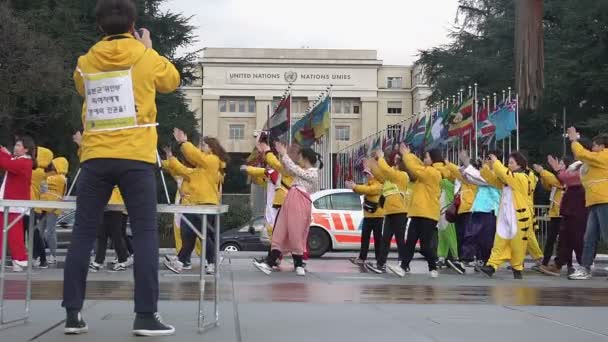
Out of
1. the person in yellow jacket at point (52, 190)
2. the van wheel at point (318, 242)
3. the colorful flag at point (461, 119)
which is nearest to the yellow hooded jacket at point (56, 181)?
the person in yellow jacket at point (52, 190)

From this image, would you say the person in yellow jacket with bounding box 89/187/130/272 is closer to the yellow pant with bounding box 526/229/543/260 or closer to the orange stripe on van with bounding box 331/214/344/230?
the yellow pant with bounding box 526/229/543/260

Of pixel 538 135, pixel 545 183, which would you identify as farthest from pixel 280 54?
pixel 545 183

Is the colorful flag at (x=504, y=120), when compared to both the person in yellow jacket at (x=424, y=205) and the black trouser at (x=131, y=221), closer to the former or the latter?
the person in yellow jacket at (x=424, y=205)

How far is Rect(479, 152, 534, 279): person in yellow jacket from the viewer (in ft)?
40.8

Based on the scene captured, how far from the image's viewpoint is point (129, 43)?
5.78 m

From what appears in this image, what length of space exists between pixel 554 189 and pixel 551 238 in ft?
2.66

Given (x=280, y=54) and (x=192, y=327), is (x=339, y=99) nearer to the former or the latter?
(x=280, y=54)

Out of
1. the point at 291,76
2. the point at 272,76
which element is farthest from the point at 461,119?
the point at 272,76

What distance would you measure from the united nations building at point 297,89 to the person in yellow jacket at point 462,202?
75.9 metres

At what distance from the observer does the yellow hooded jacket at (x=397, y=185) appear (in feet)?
42.4

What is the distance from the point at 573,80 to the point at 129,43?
3556cm

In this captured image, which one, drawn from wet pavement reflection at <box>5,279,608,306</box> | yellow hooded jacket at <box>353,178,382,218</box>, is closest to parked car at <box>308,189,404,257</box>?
yellow hooded jacket at <box>353,178,382,218</box>

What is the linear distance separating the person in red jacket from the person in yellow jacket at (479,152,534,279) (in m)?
6.16

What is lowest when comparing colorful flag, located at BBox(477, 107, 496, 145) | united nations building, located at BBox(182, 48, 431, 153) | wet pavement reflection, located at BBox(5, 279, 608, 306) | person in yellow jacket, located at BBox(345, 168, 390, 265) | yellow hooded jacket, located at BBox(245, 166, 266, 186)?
wet pavement reflection, located at BBox(5, 279, 608, 306)
